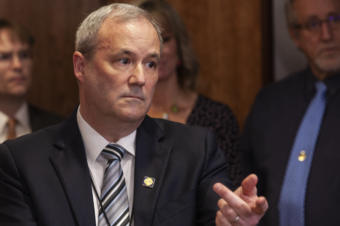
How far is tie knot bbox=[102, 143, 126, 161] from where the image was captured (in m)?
2.03

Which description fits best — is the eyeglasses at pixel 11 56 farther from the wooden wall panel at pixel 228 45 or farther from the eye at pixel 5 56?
the wooden wall panel at pixel 228 45

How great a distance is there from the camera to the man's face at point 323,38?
277 cm

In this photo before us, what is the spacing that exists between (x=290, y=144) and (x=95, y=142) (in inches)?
44.5

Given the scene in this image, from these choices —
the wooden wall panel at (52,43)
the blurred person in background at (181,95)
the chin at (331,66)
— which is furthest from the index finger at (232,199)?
the wooden wall panel at (52,43)

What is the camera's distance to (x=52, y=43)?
3850mm

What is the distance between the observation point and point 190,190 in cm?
203

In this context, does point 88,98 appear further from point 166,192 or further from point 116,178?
point 166,192

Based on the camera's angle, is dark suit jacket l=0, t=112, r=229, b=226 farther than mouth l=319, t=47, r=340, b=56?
No

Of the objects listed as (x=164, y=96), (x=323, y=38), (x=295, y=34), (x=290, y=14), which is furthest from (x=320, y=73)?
(x=164, y=96)

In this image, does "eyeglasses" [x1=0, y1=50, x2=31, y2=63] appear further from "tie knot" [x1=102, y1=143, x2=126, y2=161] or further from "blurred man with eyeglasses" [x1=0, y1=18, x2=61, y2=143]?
"tie knot" [x1=102, y1=143, x2=126, y2=161]

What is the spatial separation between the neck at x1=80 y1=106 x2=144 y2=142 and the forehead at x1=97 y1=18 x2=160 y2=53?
0.27 m

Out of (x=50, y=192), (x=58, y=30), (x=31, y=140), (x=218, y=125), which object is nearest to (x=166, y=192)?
(x=50, y=192)

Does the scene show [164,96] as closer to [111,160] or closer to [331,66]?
[331,66]

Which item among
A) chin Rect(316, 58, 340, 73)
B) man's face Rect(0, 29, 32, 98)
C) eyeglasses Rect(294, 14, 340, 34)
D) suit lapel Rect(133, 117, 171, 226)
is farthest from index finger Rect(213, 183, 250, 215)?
man's face Rect(0, 29, 32, 98)
